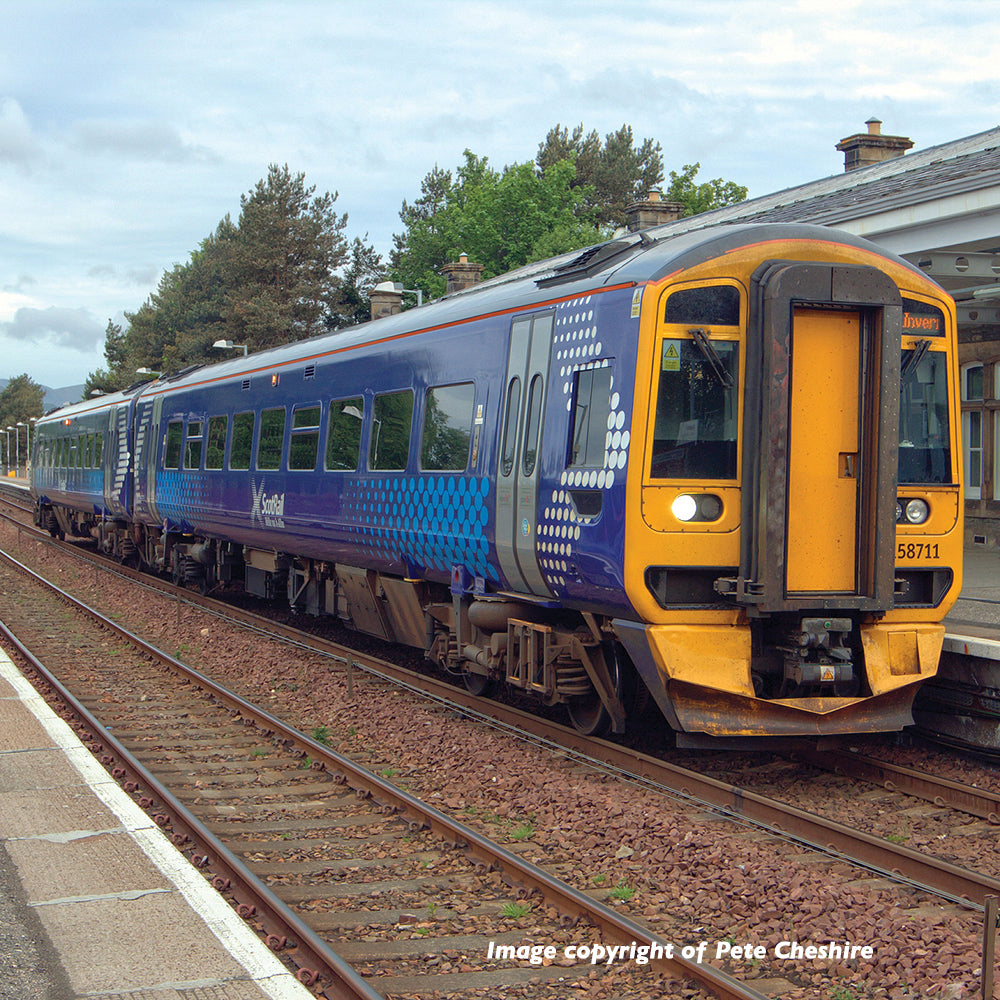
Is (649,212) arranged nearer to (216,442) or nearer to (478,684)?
(216,442)

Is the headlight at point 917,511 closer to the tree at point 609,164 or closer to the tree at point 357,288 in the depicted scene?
the tree at point 357,288

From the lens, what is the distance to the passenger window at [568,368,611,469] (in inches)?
276

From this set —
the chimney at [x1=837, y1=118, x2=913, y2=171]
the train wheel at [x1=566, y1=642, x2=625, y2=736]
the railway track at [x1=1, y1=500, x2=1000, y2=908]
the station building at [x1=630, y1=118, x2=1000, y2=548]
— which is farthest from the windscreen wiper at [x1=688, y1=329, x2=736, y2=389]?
the chimney at [x1=837, y1=118, x2=913, y2=171]

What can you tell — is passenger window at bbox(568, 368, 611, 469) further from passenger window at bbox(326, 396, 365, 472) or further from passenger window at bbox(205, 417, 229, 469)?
passenger window at bbox(205, 417, 229, 469)

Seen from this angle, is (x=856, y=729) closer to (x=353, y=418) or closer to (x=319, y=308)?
(x=353, y=418)

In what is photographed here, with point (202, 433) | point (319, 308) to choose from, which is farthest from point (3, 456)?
point (202, 433)

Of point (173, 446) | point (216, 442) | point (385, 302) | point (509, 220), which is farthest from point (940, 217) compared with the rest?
point (509, 220)

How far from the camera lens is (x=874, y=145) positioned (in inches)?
885

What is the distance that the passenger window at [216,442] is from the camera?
15.1 meters

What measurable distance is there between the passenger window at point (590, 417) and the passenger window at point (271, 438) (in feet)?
20.1

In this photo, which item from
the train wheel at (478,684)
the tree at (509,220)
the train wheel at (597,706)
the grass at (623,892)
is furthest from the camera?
the tree at (509,220)

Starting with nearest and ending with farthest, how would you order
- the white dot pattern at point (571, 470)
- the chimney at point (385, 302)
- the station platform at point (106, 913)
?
the station platform at point (106, 913) → the white dot pattern at point (571, 470) → the chimney at point (385, 302)

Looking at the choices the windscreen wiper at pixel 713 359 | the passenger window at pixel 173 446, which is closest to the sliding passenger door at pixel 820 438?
the windscreen wiper at pixel 713 359

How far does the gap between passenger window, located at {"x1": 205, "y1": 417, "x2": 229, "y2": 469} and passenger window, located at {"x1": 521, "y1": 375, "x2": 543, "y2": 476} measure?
25.9ft
